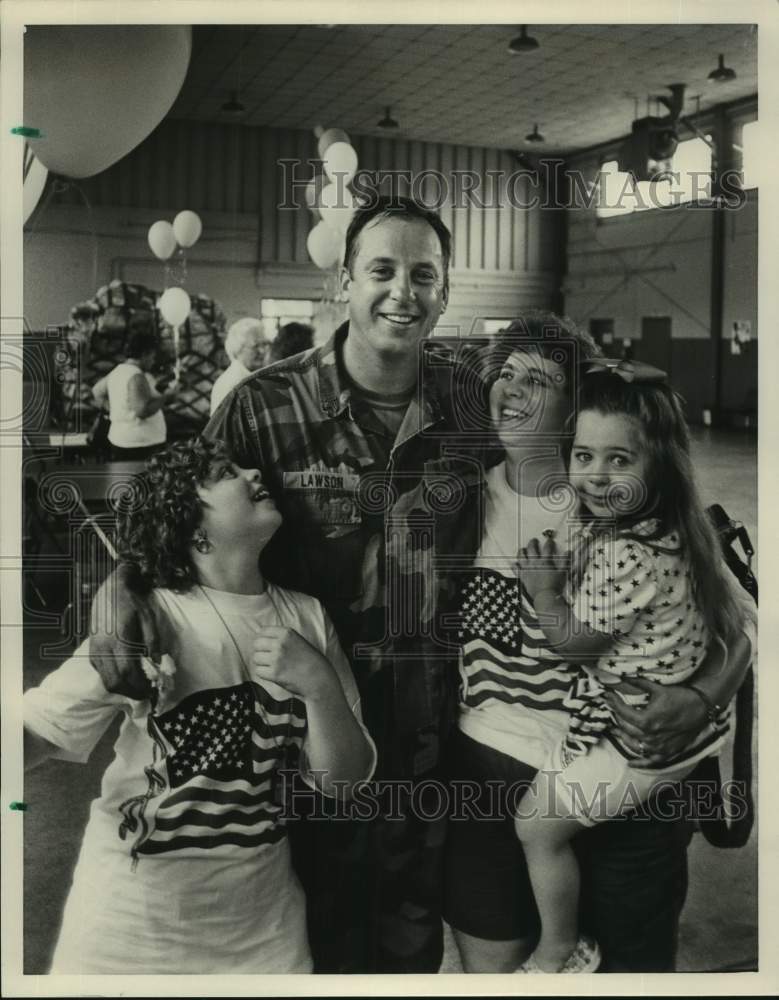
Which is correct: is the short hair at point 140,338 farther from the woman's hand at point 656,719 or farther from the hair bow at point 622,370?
the woman's hand at point 656,719

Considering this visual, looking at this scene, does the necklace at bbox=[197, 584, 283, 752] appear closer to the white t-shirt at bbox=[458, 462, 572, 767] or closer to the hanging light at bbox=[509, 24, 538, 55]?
the white t-shirt at bbox=[458, 462, 572, 767]

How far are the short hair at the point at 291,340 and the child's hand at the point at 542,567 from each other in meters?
0.71

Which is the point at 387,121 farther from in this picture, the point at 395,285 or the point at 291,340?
the point at 291,340

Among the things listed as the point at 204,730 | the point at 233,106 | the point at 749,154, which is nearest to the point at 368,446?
the point at 204,730

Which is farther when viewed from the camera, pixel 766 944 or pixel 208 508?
pixel 766 944

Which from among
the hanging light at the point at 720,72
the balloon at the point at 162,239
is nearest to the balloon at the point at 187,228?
the balloon at the point at 162,239

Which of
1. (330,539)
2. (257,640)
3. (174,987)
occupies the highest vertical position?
(330,539)

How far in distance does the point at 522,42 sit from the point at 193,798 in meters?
1.96

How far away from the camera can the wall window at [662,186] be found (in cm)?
297

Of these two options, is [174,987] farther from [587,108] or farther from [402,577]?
[587,108]

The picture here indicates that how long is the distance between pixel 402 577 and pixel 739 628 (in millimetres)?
838

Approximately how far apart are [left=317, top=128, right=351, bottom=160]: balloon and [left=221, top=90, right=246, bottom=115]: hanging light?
20 cm

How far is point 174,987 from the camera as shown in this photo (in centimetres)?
294
